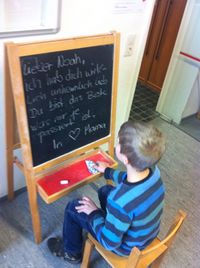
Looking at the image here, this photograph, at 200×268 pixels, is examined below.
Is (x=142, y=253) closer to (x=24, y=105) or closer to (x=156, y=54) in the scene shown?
(x=24, y=105)

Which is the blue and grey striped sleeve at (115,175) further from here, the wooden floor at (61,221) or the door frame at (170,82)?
the door frame at (170,82)

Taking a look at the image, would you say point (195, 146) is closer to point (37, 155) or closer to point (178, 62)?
point (178, 62)

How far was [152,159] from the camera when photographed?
1051mm

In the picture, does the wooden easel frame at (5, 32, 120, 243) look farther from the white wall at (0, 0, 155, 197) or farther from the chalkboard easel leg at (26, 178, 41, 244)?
the white wall at (0, 0, 155, 197)

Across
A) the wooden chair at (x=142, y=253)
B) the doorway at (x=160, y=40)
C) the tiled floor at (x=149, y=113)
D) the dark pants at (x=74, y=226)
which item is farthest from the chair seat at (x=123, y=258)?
the doorway at (x=160, y=40)

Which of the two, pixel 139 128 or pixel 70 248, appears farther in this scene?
pixel 70 248

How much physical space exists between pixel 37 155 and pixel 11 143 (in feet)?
0.71

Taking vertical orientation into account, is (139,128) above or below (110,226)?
above

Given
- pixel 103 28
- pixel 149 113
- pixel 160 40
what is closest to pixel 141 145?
pixel 103 28

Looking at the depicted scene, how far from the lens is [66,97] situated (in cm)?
137

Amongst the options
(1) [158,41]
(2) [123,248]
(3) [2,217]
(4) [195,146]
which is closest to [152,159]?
(2) [123,248]

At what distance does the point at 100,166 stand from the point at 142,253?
2.07 feet

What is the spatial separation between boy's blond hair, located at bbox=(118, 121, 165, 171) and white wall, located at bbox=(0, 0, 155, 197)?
723 mm

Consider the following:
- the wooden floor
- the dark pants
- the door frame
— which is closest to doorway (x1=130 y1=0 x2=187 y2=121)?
the door frame
